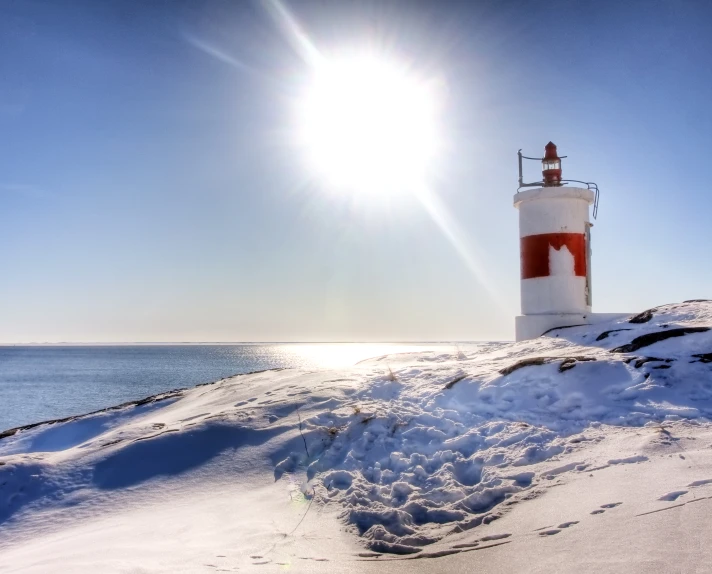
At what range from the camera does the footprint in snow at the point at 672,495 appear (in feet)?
13.3

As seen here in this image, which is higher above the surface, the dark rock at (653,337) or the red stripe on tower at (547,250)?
the red stripe on tower at (547,250)

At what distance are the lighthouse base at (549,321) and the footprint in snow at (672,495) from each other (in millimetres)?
8304

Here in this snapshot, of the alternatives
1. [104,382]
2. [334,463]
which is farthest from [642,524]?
[104,382]

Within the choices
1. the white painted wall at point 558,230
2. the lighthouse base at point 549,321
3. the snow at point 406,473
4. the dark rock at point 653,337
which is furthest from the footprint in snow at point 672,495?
the white painted wall at point 558,230

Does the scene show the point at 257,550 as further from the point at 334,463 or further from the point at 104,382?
the point at 104,382

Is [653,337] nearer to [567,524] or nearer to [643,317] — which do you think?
[643,317]

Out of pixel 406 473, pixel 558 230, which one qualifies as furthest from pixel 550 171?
pixel 406 473

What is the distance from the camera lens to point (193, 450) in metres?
7.09

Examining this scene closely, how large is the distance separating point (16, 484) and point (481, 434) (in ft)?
19.1

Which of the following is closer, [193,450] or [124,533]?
[124,533]

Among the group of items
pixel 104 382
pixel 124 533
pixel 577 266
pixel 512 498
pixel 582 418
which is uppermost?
pixel 577 266

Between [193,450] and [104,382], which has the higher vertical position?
[193,450]

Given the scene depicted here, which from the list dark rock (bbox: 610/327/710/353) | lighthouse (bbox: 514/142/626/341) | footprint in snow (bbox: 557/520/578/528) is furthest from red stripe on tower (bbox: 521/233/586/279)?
footprint in snow (bbox: 557/520/578/528)

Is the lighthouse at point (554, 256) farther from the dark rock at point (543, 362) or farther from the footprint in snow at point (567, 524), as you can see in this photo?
the footprint in snow at point (567, 524)
